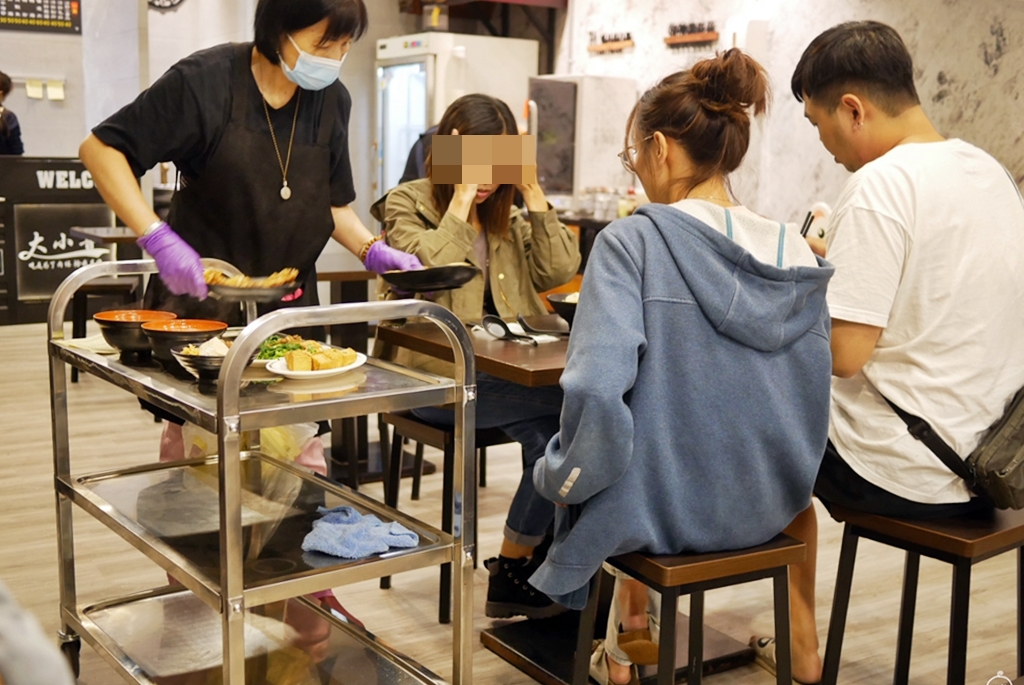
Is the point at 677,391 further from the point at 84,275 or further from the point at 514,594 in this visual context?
the point at 84,275

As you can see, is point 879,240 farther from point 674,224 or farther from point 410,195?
point 410,195

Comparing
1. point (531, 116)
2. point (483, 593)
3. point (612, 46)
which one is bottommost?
point (483, 593)

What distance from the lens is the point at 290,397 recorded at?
63.7 inches

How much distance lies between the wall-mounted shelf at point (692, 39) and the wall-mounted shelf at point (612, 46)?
390mm

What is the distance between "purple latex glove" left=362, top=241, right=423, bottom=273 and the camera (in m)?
2.46

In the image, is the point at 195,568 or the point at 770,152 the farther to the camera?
the point at 770,152

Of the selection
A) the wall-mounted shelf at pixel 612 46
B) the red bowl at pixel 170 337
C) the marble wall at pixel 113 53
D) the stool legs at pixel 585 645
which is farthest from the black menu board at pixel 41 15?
the stool legs at pixel 585 645

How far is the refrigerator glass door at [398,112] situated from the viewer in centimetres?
703

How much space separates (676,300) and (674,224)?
12 cm

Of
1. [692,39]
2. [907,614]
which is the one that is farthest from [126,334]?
[692,39]

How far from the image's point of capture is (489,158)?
257 cm

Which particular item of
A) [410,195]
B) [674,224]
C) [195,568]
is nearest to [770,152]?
[410,195]

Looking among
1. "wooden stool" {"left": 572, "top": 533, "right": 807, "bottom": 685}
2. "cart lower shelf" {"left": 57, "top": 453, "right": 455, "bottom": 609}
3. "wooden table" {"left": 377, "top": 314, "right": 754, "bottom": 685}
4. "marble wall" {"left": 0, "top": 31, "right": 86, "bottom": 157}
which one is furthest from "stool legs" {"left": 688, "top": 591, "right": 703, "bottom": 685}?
"marble wall" {"left": 0, "top": 31, "right": 86, "bottom": 157}

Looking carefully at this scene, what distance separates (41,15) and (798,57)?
5.71 m
